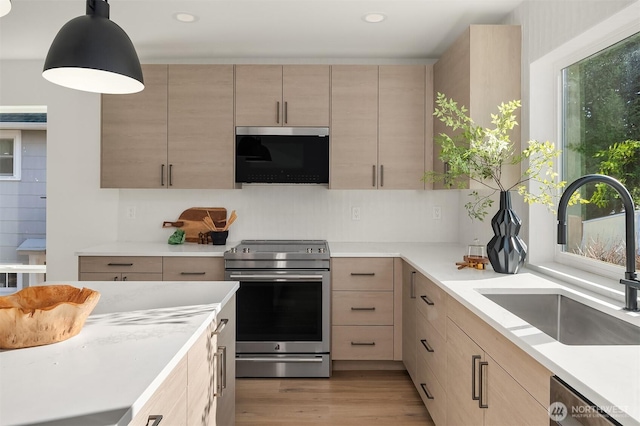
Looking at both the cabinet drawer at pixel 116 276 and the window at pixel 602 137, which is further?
the cabinet drawer at pixel 116 276

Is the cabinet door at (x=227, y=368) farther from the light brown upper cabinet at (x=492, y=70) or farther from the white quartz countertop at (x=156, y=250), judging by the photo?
the light brown upper cabinet at (x=492, y=70)

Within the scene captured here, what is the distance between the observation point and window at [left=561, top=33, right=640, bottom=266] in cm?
200

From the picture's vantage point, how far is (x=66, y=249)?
3924mm

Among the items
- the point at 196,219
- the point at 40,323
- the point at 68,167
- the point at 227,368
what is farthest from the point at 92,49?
the point at 68,167

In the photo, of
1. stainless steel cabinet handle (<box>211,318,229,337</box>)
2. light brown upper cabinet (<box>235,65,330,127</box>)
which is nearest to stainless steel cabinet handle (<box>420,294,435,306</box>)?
stainless steel cabinet handle (<box>211,318,229,337</box>)

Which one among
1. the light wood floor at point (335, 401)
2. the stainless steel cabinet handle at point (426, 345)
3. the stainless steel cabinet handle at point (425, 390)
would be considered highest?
the stainless steel cabinet handle at point (426, 345)

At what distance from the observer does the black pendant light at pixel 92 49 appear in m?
1.48

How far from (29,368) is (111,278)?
2.37 meters

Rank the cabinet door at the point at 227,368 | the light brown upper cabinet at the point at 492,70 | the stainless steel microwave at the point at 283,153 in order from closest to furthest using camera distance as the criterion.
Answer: the cabinet door at the point at 227,368, the light brown upper cabinet at the point at 492,70, the stainless steel microwave at the point at 283,153

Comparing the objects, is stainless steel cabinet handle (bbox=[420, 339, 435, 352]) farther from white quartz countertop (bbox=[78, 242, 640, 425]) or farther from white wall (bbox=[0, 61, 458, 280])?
white wall (bbox=[0, 61, 458, 280])

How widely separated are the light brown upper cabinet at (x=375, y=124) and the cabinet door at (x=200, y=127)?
814mm

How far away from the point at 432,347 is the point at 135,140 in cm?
263

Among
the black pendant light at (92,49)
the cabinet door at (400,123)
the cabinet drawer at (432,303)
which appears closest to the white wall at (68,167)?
the cabinet door at (400,123)

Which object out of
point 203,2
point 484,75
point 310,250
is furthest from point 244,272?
point 484,75
